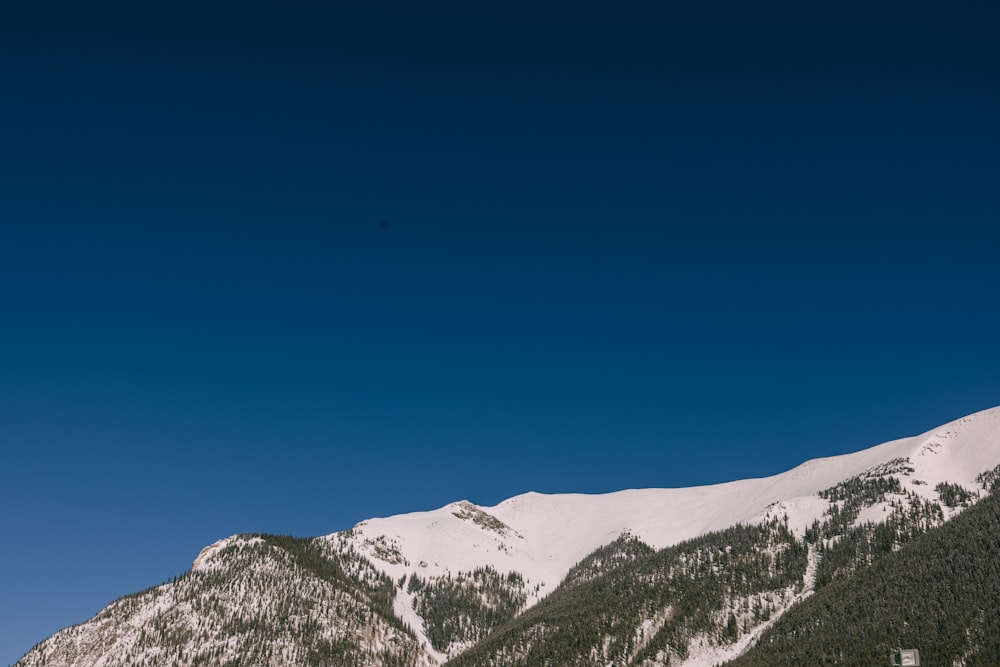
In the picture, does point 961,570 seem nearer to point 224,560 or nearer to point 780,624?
point 780,624

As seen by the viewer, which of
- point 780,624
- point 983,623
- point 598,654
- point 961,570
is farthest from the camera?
point 598,654

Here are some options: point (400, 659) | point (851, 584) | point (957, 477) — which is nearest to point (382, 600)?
point (400, 659)

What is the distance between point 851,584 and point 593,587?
199 ft

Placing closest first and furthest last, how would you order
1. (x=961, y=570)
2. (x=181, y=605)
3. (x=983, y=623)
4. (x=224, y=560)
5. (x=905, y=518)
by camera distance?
(x=983, y=623), (x=961, y=570), (x=905, y=518), (x=181, y=605), (x=224, y=560)

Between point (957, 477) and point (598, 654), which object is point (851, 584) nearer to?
point (598, 654)

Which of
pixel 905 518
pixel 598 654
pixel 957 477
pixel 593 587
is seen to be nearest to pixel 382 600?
pixel 593 587

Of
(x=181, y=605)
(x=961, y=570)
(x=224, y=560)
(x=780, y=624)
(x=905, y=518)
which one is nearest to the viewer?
(x=961, y=570)

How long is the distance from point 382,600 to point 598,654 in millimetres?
64977

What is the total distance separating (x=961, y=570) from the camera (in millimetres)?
127250

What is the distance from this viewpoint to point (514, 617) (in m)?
194

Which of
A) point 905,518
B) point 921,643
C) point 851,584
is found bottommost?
point 921,643

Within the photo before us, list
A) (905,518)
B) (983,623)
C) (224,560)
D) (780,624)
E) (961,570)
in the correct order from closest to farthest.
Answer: (983,623) → (961,570) → (780,624) → (905,518) → (224,560)

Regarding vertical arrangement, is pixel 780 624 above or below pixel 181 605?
below

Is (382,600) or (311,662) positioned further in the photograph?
(382,600)
